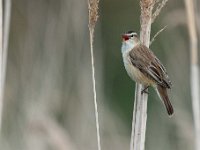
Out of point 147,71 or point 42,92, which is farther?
point 42,92

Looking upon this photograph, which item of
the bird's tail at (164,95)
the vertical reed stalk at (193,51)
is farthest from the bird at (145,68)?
the vertical reed stalk at (193,51)

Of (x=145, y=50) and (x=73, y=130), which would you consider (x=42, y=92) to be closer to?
(x=73, y=130)

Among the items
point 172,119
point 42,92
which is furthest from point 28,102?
point 172,119

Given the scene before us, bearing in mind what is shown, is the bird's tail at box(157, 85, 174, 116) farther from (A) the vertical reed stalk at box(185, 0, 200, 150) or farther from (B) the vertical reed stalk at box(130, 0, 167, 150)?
(B) the vertical reed stalk at box(130, 0, 167, 150)

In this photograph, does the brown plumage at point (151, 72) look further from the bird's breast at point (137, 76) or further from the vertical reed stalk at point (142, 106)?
the vertical reed stalk at point (142, 106)

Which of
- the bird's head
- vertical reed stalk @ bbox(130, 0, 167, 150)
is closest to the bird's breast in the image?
the bird's head

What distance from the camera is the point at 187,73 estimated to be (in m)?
6.48

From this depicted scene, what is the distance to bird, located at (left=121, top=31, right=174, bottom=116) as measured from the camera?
4070 mm

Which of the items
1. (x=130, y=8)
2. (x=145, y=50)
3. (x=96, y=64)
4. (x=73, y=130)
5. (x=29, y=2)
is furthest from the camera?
(x=130, y=8)

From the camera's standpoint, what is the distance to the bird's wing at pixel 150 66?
4.06 metres

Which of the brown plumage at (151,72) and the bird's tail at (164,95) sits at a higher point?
the brown plumage at (151,72)

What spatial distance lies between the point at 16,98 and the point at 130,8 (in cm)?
252

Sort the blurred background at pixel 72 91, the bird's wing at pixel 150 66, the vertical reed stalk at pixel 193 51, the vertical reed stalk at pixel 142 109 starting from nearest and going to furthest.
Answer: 1. the vertical reed stalk at pixel 142 109
2. the vertical reed stalk at pixel 193 51
3. the bird's wing at pixel 150 66
4. the blurred background at pixel 72 91

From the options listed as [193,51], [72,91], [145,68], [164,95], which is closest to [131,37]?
[145,68]
